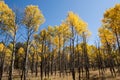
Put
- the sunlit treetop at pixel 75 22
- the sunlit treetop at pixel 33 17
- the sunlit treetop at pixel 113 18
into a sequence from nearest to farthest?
1. the sunlit treetop at pixel 33 17
2. the sunlit treetop at pixel 113 18
3. the sunlit treetop at pixel 75 22

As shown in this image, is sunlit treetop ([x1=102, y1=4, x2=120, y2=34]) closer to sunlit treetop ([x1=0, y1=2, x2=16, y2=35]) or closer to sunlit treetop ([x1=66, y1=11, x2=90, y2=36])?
sunlit treetop ([x1=66, y1=11, x2=90, y2=36])

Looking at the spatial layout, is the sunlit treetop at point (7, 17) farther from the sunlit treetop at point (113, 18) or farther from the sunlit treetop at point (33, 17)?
the sunlit treetop at point (113, 18)

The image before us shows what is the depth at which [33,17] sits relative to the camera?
2241cm

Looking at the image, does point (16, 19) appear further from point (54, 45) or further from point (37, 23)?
point (54, 45)

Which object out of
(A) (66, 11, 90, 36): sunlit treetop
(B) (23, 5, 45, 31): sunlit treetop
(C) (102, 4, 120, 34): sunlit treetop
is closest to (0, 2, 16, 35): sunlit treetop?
(B) (23, 5, 45, 31): sunlit treetop

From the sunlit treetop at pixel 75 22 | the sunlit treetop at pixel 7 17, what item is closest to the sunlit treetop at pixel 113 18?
the sunlit treetop at pixel 75 22

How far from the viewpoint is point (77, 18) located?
1139 inches

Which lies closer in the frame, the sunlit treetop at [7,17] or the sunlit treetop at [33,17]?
the sunlit treetop at [7,17]

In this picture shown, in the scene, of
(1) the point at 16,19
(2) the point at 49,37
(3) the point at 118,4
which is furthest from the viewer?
(2) the point at 49,37

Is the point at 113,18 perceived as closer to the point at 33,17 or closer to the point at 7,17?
the point at 33,17

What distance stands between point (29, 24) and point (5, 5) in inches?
149

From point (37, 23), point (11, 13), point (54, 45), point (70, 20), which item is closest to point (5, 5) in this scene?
point (11, 13)

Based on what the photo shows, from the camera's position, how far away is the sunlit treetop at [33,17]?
22062 millimetres

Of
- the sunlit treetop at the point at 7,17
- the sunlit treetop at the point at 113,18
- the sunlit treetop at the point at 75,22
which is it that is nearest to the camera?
the sunlit treetop at the point at 7,17
